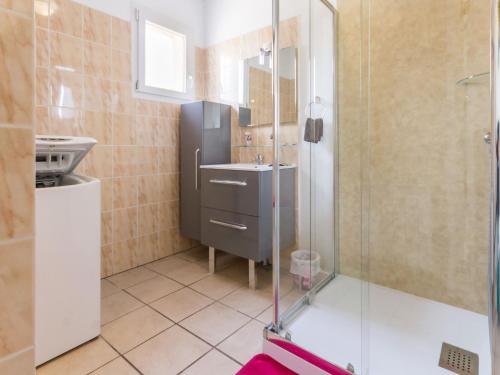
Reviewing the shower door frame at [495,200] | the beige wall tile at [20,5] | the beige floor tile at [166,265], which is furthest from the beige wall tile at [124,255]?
the shower door frame at [495,200]

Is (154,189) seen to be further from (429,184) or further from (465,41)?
(465,41)

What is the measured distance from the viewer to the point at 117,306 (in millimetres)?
1840

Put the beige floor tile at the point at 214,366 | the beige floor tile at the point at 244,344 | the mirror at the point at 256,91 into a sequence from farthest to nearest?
the mirror at the point at 256,91 < the beige floor tile at the point at 244,344 < the beige floor tile at the point at 214,366

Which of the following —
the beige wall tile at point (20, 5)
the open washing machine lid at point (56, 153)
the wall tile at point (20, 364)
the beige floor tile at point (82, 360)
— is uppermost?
the beige wall tile at point (20, 5)

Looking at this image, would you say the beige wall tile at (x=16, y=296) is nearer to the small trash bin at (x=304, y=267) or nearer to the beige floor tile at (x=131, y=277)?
the small trash bin at (x=304, y=267)

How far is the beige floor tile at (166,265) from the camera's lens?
2.41 metres

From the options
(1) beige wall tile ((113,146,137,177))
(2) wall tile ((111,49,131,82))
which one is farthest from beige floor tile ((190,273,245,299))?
(2) wall tile ((111,49,131,82))

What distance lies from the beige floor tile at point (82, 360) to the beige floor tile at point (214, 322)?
1.35 feet

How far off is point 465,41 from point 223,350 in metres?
2.08

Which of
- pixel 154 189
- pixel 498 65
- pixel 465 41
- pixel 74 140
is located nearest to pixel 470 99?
pixel 465 41

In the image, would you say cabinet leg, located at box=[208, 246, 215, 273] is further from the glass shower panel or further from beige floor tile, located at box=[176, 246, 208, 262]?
the glass shower panel

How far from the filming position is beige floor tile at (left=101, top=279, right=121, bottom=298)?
2.00 m

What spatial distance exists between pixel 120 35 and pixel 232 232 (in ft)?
5.90

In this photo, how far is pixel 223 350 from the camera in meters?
1.44
